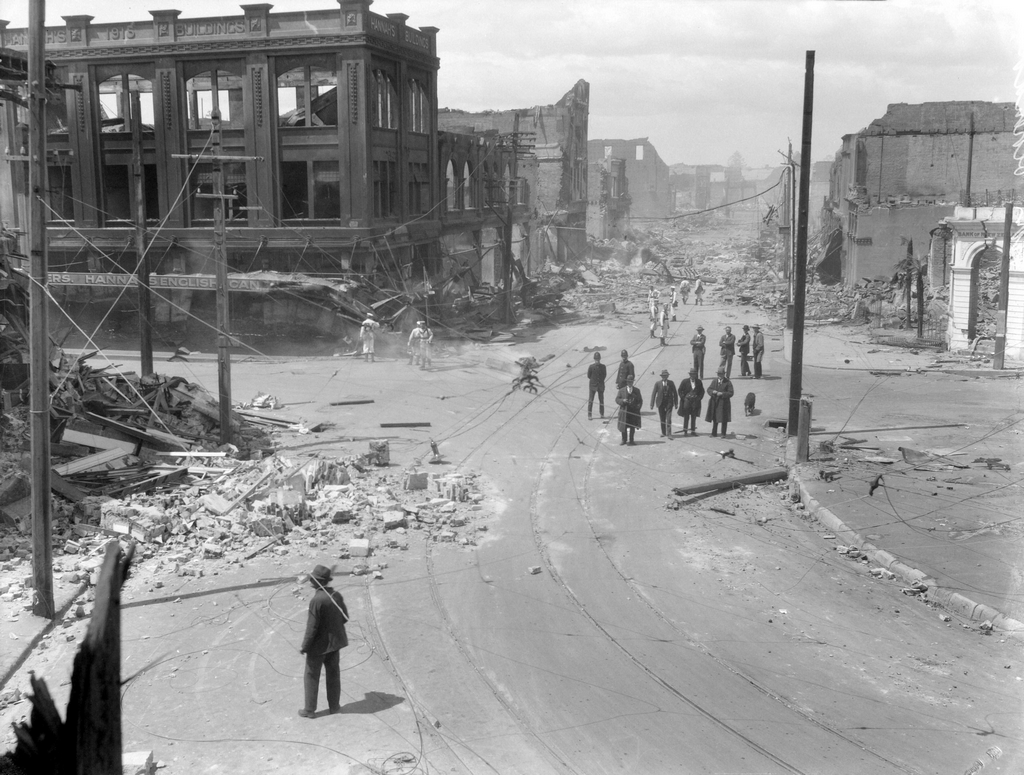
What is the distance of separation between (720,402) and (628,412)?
195 cm

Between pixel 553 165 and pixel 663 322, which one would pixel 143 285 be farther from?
pixel 553 165

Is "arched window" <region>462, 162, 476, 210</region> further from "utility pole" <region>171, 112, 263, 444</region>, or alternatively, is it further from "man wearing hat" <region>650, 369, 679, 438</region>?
"utility pole" <region>171, 112, 263, 444</region>

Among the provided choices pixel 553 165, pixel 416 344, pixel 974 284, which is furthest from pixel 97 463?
pixel 553 165

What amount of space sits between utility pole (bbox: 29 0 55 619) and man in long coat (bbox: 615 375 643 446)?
11753mm

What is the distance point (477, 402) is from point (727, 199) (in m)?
130

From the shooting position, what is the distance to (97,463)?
15.9 metres

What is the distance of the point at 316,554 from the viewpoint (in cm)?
1330

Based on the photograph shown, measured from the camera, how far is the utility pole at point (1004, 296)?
2723cm

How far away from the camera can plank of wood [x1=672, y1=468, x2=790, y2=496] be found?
16.1 metres

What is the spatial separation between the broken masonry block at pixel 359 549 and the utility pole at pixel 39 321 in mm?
3682

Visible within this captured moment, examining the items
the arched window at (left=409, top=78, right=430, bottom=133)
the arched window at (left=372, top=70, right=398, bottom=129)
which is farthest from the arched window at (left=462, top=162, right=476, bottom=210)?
the arched window at (left=372, top=70, right=398, bottom=129)

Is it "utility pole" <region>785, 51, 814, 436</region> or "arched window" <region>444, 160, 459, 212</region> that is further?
"arched window" <region>444, 160, 459, 212</region>

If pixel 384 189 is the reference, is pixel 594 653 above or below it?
below

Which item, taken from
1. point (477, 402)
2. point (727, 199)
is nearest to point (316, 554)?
point (477, 402)
